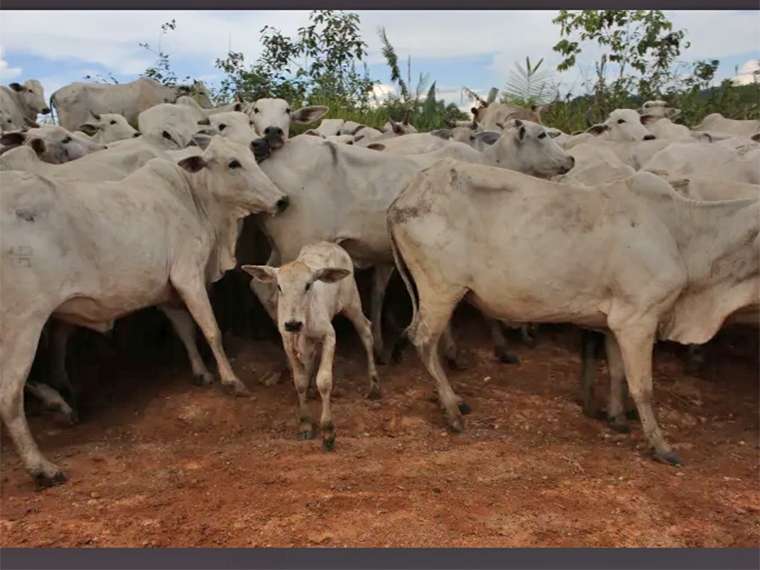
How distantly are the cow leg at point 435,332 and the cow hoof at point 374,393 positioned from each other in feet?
1.81

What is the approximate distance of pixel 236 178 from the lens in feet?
20.4

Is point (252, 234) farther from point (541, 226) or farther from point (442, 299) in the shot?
point (541, 226)

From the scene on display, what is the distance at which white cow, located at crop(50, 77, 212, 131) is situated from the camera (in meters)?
14.9

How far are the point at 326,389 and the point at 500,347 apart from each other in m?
2.19

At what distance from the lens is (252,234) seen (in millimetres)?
7363

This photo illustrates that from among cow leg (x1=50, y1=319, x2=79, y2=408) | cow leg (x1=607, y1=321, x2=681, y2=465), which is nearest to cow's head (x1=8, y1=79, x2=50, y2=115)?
cow leg (x1=50, y1=319, x2=79, y2=408)

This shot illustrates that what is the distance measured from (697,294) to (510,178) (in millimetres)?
1442

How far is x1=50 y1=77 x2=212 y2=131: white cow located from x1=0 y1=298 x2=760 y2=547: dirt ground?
8873 millimetres

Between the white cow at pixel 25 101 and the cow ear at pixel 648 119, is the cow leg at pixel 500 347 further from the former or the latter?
the white cow at pixel 25 101

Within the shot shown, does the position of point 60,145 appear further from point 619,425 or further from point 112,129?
point 619,425

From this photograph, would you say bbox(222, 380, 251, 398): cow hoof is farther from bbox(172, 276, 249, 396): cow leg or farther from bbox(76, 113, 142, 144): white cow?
bbox(76, 113, 142, 144): white cow

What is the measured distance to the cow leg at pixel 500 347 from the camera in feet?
22.8

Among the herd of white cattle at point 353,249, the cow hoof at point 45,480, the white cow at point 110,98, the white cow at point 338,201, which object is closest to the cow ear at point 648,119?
the herd of white cattle at point 353,249

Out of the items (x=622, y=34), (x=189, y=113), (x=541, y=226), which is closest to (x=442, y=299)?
(x=541, y=226)
